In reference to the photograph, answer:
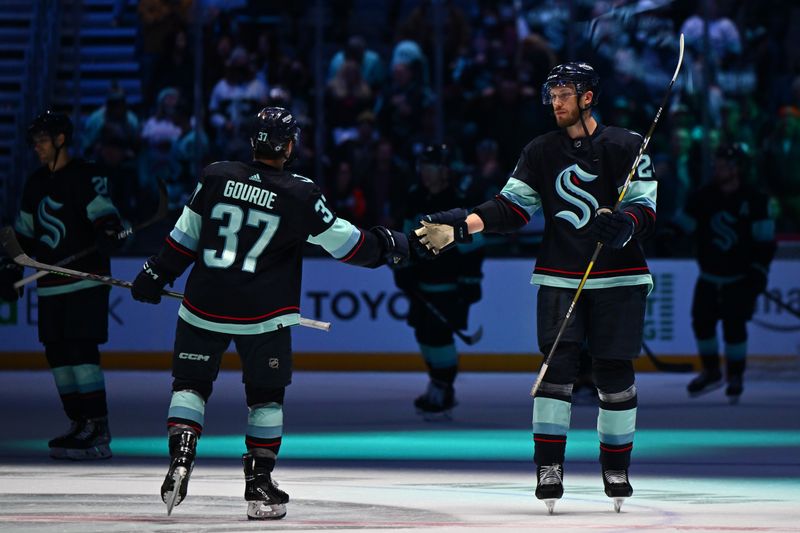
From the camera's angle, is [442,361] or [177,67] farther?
[177,67]

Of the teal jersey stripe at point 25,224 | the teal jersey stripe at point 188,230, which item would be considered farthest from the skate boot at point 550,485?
the teal jersey stripe at point 25,224

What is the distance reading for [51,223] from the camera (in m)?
8.59

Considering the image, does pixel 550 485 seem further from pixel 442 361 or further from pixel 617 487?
pixel 442 361

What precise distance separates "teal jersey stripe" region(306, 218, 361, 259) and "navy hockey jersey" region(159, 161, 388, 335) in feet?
0.12

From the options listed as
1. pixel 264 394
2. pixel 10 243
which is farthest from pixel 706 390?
pixel 264 394

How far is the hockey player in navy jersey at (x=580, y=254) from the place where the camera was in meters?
6.59

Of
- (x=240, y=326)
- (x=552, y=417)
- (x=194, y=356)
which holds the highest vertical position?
(x=240, y=326)

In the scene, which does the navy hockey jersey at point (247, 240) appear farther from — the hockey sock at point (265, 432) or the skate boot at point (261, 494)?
the skate boot at point (261, 494)

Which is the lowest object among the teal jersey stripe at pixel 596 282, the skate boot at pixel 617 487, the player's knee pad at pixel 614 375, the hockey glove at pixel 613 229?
the skate boot at pixel 617 487

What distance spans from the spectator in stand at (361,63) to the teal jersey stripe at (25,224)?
744 cm

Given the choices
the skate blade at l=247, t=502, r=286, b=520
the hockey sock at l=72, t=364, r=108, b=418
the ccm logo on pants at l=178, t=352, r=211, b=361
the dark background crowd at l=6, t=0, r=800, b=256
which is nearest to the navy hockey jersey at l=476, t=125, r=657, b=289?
the ccm logo on pants at l=178, t=352, r=211, b=361

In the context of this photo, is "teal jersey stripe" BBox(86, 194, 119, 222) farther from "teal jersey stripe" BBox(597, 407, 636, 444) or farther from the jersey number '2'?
"teal jersey stripe" BBox(597, 407, 636, 444)

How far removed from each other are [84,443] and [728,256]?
17.0 ft

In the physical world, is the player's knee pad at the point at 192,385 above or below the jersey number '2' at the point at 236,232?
below
